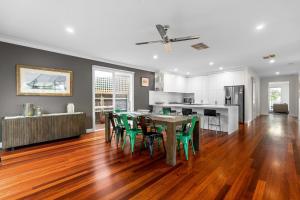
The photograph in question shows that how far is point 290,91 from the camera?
1001 centimetres

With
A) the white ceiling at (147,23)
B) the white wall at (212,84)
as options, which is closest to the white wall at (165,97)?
the white wall at (212,84)

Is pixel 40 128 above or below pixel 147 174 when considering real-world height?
above

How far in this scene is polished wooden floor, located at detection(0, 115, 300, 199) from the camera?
6.55 ft

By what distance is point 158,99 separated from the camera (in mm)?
7859

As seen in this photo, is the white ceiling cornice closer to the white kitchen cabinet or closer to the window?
the white kitchen cabinet

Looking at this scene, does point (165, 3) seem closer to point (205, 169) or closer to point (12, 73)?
point (205, 169)

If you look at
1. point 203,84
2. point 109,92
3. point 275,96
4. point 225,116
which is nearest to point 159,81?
point 109,92

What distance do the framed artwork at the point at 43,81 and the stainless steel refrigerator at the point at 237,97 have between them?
7069 mm

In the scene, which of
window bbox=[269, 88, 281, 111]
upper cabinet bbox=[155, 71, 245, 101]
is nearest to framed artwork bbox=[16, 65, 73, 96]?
upper cabinet bbox=[155, 71, 245, 101]

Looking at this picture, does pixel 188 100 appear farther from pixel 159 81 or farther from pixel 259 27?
pixel 259 27

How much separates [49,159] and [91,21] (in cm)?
290

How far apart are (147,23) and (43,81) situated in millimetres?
3460

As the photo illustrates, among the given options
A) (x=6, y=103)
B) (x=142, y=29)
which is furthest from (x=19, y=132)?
(x=142, y=29)

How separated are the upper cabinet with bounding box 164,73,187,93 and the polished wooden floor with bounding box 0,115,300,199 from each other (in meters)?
4.65
